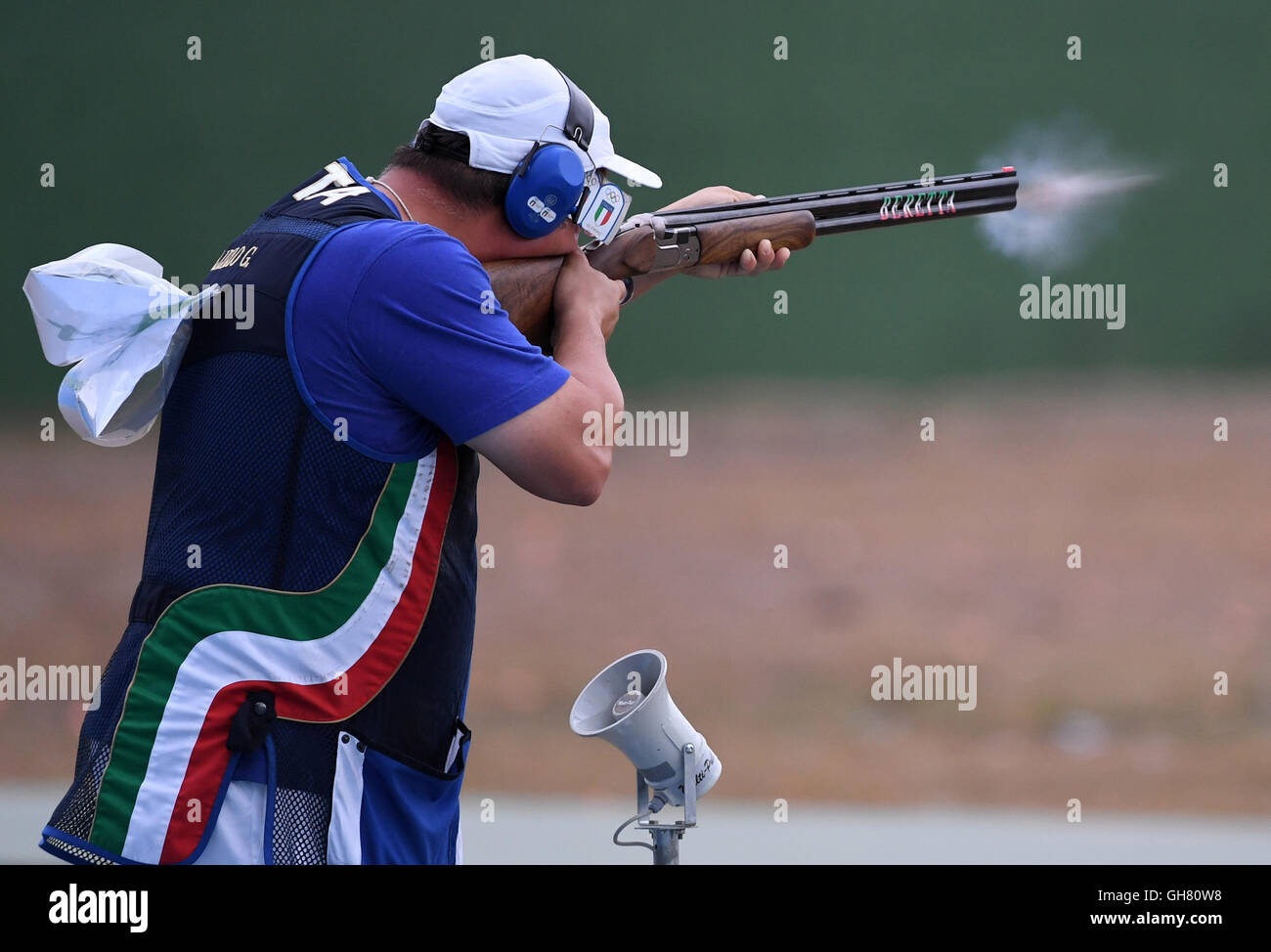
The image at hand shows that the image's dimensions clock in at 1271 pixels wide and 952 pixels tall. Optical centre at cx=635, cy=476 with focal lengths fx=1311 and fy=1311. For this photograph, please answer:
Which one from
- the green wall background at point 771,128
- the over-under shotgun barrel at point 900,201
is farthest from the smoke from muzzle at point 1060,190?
the over-under shotgun barrel at point 900,201

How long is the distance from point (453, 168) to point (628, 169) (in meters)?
0.38

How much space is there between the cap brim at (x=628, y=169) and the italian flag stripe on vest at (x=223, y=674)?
68 cm

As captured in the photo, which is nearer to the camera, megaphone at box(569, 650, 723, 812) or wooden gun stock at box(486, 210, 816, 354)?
wooden gun stock at box(486, 210, 816, 354)

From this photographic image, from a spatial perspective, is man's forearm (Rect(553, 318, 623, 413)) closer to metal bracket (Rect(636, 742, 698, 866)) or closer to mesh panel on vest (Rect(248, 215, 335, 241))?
mesh panel on vest (Rect(248, 215, 335, 241))

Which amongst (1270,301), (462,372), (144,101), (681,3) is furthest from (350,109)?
(462,372)

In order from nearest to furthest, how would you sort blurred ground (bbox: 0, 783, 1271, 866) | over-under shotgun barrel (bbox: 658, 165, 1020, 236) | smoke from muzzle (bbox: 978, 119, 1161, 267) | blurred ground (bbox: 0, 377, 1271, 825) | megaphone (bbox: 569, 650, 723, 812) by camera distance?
megaphone (bbox: 569, 650, 723, 812) → over-under shotgun barrel (bbox: 658, 165, 1020, 236) → smoke from muzzle (bbox: 978, 119, 1161, 267) → blurred ground (bbox: 0, 783, 1271, 866) → blurred ground (bbox: 0, 377, 1271, 825)

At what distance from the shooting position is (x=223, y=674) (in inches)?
58.6

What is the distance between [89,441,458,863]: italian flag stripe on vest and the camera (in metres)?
1.47

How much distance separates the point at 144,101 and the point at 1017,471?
12.0 feet

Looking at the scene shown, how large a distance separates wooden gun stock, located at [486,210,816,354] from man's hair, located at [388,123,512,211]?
0.34ft

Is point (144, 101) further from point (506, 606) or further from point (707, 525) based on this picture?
point (707, 525)

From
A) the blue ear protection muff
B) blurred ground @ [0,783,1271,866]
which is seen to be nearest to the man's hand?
the blue ear protection muff

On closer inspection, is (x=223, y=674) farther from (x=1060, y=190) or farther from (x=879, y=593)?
(x=879, y=593)

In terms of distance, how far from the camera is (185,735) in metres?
1.48
